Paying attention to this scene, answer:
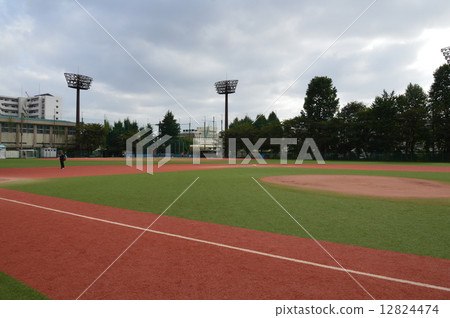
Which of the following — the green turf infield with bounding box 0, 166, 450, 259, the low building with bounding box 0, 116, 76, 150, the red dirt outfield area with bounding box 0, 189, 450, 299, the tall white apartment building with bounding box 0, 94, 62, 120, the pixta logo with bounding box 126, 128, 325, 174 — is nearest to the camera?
the red dirt outfield area with bounding box 0, 189, 450, 299

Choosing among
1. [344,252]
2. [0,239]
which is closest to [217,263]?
[344,252]

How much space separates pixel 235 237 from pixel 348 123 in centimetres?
5998

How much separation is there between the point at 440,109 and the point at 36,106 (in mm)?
139065

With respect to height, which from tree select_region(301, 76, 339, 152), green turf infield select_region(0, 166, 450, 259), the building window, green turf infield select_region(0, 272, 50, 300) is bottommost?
green turf infield select_region(0, 272, 50, 300)

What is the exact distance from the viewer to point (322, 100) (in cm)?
6475

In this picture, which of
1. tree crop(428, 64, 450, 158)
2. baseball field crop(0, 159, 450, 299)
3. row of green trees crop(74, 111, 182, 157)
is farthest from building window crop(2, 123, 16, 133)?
tree crop(428, 64, 450, 158)

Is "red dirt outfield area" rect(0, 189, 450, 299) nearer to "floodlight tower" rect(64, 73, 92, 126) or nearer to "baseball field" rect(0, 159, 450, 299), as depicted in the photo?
"baseball field" rect(0, 159, 450, 299)

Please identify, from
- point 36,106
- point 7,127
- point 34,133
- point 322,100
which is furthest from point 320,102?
point 36,106

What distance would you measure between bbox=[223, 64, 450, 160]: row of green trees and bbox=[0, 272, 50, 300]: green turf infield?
60.9m

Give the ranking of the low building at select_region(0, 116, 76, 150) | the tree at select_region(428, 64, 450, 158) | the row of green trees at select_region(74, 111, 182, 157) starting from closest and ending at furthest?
1. the tree at select_region(428, 64, 450, 158)
2. the low building at select_region(0, 116, 76, 150)
3. the row of green trees at select_region(74, 111, 182, 157)

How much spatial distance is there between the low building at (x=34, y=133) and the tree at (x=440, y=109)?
87508mm

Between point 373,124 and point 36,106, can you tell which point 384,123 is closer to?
point 373,124

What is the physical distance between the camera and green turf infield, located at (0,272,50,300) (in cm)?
352

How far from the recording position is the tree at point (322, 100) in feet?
211
